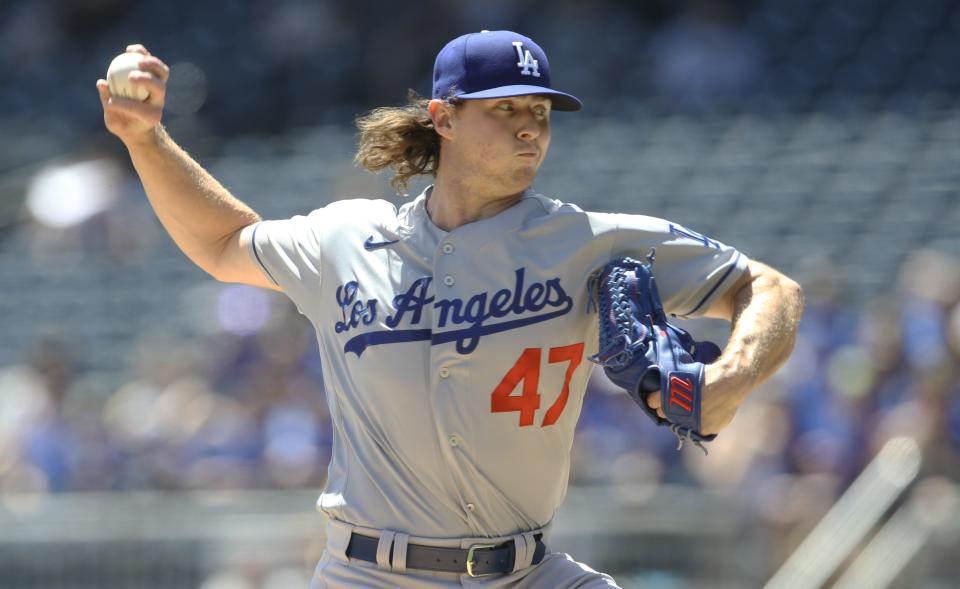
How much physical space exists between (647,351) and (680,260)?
350mm

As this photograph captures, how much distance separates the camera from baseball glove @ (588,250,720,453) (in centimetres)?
289

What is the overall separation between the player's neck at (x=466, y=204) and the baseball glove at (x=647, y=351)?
0.37m

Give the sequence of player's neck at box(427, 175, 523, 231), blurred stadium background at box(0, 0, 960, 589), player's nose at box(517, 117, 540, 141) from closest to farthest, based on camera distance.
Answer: player's nose at box(517, 117, 540, 141)
player's neck at box(427, 175, 523, 231)
blurred stadium background at box(0, 0, 960, 589)

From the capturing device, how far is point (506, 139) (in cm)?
329

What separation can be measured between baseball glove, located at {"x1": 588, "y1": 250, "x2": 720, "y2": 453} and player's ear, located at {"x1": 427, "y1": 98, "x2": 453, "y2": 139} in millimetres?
574

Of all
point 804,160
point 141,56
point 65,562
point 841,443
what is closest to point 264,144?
point 804,160

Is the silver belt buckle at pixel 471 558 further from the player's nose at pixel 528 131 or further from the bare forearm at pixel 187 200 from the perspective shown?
the bare forearm at pixel 187 200

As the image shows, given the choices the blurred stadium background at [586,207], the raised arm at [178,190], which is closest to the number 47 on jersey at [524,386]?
the raised arm at [178,190]

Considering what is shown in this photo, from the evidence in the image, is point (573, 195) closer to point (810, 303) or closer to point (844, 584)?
point (810, 303)

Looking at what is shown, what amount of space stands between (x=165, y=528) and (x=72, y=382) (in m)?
2.56

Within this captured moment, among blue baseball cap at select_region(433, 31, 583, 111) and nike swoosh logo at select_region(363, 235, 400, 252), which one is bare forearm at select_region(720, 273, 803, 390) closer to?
blue baseball cap at select_region(433, 31, 583, 111)

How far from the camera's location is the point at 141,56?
3514 mm

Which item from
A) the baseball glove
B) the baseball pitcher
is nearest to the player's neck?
the baseball pitcher

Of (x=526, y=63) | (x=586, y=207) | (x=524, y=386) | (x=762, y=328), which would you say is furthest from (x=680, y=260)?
(x=586, y=207)
